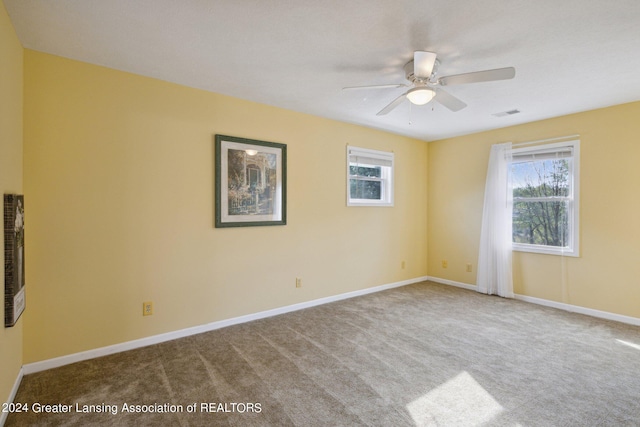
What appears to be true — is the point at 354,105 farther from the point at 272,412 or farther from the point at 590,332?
the point at 590,332

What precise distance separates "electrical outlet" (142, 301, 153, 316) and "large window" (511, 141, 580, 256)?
4811 mm

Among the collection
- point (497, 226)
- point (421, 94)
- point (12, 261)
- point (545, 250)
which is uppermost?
point (421, 94)

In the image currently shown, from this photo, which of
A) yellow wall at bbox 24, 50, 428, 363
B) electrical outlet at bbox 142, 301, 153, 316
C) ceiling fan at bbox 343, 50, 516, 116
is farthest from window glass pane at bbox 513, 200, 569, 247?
electrical outlet at bbox 142, 301, 153, 316

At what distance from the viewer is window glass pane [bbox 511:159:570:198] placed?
4.07 m

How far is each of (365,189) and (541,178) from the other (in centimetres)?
247

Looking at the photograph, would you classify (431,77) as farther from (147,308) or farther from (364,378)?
(147,308)

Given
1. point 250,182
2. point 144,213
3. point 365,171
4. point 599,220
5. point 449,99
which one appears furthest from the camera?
point 365,171

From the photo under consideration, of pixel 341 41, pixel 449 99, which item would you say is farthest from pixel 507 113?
pixel 341 41

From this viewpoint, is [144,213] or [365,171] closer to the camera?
[144,213]

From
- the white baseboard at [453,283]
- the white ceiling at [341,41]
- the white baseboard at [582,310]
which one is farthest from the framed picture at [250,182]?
the white baseboard at [582,310]

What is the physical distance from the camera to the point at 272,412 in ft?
6.39

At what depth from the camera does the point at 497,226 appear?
4.53 m

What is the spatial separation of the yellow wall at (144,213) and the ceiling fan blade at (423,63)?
1927mm

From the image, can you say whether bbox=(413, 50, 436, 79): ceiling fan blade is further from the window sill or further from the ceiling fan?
the window sill
